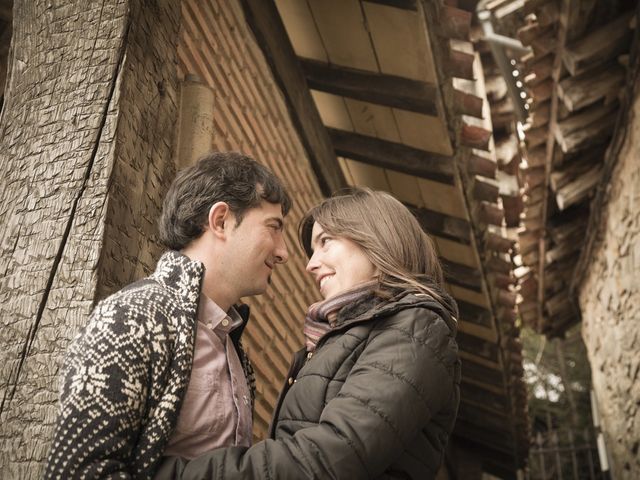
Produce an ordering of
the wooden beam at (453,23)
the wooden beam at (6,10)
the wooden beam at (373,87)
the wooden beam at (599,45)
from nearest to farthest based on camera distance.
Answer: the wooden beam at (6,10), the wooden beam at (453,23), the wooden beam at (373,87), the wooden beam at (599,45)

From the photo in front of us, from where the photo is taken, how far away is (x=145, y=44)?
2.15 meters

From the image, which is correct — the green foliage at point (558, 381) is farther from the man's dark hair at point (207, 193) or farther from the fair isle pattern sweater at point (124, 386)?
the fair isle pattern sweater at point (124, 386)

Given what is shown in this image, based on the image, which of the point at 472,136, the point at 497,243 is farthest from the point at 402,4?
the point at 497,243

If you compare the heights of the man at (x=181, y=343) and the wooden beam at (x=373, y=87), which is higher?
the wooden beam at (x=373, y=87)

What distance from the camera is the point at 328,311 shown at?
202 centimetres

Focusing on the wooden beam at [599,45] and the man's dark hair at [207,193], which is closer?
the man's dark hair at [207,193]

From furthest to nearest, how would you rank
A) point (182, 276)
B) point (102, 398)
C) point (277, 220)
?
point (277, 220) → point (182, 276) → point (102, 398)

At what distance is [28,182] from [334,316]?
89 cm

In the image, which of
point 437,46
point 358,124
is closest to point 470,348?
point 358,124

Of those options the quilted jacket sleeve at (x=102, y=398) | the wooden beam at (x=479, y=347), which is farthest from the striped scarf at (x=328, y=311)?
the wooden beam at (x=479, y=347)

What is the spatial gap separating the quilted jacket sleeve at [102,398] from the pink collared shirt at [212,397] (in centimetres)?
15

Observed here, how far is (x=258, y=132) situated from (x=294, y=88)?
2.43 feet

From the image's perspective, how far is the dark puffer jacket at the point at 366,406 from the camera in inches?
59.2

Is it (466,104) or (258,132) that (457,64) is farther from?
(258,132)
